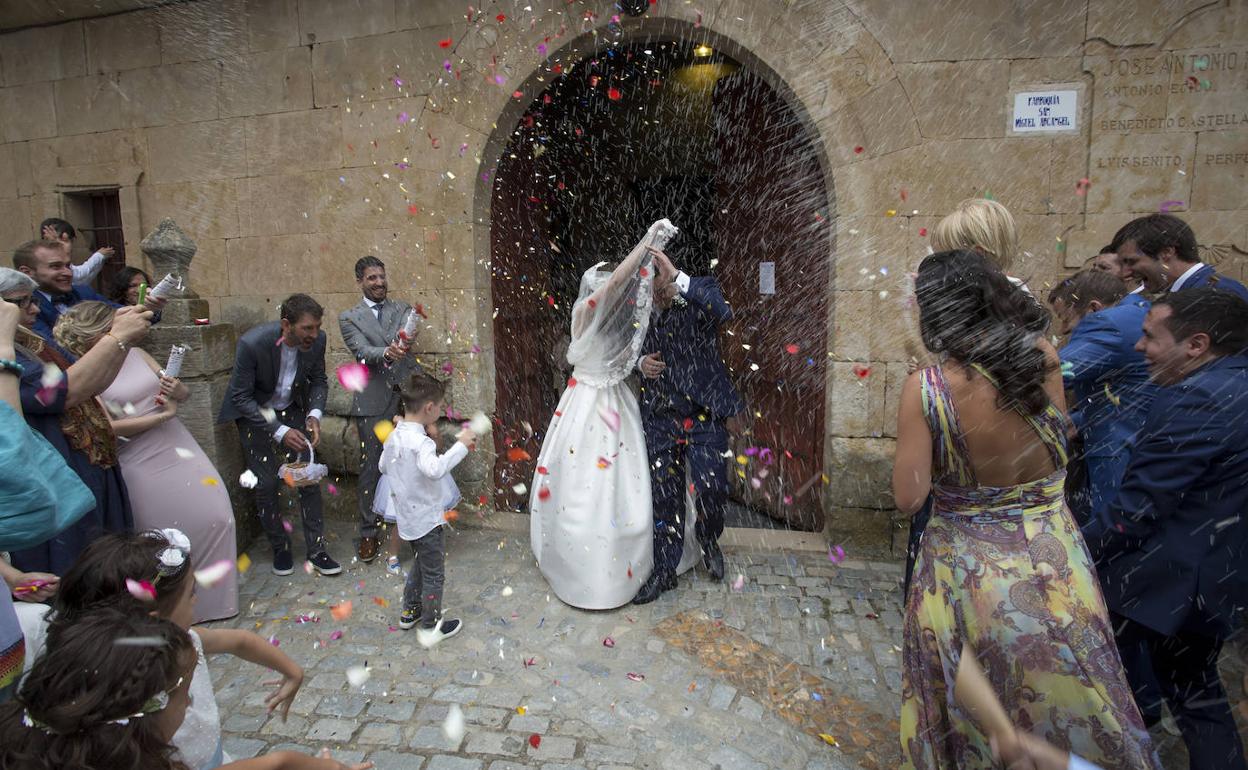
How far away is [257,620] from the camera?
13.1 ft

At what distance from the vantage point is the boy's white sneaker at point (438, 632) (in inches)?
145

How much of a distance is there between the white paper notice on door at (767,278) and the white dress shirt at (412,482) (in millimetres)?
2963

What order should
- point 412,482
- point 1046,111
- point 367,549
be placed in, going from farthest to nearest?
point 367,549 < point 1046,111 < point 412,482

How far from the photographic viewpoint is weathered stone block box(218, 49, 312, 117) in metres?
5.34

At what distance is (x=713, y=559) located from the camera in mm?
4406

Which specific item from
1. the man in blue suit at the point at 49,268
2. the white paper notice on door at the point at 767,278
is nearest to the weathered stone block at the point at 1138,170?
the white paper notice on door at the point at 767,278

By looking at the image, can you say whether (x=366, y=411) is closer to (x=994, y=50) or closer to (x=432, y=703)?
(x=432, y=703)

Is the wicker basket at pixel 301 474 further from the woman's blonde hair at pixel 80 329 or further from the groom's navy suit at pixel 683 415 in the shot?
the groom's navy suit at pixel 683 415

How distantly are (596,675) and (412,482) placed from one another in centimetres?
136

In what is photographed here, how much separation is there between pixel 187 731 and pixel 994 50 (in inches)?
203

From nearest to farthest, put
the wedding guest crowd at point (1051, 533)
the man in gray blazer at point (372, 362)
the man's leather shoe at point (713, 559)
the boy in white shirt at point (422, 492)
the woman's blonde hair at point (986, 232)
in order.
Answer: the wedding guest crowd at point (1051, 533) → the woman's blonde hair at point (986, 232) → the boy in white shirt at point (422, 492) → the man's leather shoe at point (713, 559) → the man in gray blazer at point (372, 362)

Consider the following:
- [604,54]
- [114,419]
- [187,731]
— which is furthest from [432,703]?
[604,54]

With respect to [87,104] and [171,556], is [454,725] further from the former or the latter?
[87,104]

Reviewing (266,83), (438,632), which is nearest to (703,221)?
(266,83)
